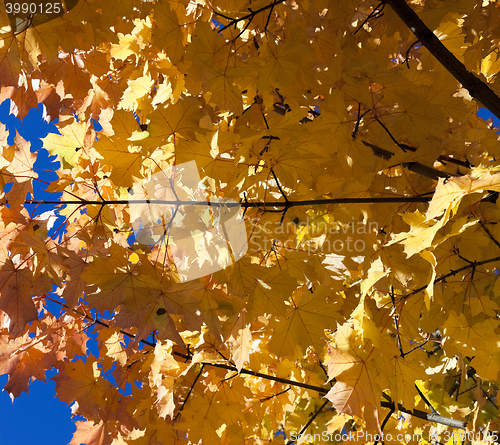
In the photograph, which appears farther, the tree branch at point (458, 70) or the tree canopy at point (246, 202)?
the tree canopy at point (246, 202)

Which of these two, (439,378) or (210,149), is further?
(439,378)

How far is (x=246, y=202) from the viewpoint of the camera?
1.26 meters

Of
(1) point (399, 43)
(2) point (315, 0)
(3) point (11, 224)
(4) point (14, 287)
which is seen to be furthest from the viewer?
(1) point (399, 43)

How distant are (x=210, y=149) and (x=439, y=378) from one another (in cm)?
269

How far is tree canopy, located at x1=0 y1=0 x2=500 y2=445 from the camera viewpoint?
1198mm

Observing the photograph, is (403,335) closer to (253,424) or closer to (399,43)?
(253,424)

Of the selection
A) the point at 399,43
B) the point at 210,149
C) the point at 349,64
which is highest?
the point at 399,43

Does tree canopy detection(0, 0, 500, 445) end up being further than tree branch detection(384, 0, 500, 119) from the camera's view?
Yes

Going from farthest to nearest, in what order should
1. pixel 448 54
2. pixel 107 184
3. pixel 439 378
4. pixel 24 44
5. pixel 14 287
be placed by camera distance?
pixel 439 378
pixel 107 184
pixel 14 287
pixel 24 44
pixel 448 54

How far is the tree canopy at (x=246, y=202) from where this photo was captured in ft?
3.93

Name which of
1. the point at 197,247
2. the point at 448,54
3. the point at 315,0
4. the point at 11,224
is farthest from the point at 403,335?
the point at 11,224

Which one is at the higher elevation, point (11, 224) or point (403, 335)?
point (11, 224)

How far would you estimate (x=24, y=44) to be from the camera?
1327 millimetres

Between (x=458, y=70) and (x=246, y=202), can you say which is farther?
(x=246, y=202)
